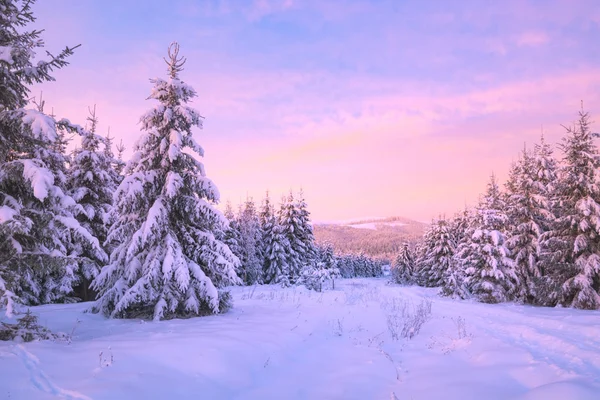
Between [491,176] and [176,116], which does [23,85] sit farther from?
[491,176]

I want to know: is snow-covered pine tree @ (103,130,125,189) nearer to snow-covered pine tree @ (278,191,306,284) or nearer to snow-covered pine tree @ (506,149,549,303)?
snow-covered pine tree @ (278,191,306,284)

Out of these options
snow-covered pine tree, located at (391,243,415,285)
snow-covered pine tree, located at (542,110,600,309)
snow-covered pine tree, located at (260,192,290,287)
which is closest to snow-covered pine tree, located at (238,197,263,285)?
snow-covered pine tree, located at (260,192,290,287)

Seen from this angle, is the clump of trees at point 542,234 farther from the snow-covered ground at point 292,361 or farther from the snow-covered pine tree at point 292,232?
the snow-covered pine tree at point 292,232

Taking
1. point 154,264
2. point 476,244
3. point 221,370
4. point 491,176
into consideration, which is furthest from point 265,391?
point 491,176

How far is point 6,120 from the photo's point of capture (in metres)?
6.30

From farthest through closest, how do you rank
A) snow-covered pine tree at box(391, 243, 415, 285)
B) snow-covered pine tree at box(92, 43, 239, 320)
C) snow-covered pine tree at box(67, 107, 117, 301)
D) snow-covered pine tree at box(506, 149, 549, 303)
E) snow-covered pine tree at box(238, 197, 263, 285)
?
snow-covered pine tree at box(391, 243, 415, 285)
snow-covered pine tree at box(238, 197, 263, 285)
snow-covered pine tree at box(506, 149, 549, 303)
snow-covered pine tree at box(67, 107, 117, 301)
snow-covered pine tree at box(92, 43, 239, 320)

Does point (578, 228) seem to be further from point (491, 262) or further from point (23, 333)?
point (23, 333)

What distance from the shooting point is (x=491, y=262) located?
22516 mm

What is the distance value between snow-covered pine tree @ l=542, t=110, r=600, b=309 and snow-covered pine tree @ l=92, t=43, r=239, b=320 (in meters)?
17.1

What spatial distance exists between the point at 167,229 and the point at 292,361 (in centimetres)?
558

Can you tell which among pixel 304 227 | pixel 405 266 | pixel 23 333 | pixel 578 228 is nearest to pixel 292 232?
pixel 304 227

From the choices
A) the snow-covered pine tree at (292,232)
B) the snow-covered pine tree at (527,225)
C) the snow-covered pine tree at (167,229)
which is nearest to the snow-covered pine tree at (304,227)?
the snow-covered pine tree at (292,232)

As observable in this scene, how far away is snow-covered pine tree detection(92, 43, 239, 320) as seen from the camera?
9.82 m

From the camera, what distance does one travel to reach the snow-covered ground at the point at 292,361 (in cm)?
471
